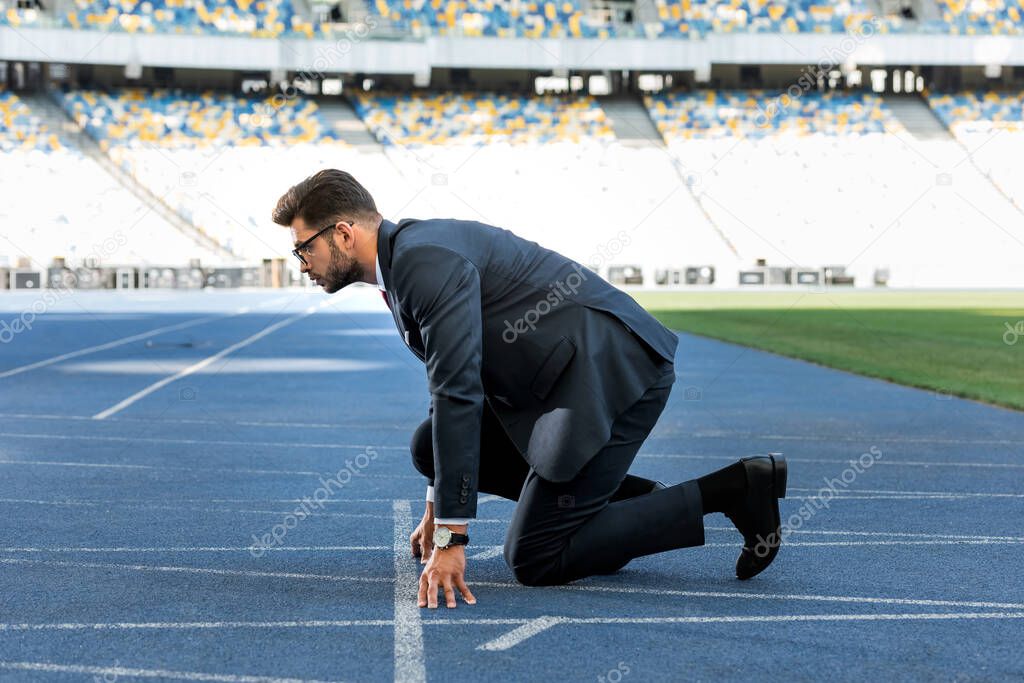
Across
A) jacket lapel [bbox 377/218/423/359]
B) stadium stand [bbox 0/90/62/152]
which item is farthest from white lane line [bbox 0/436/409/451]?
stadium stand [bbox 0/90/62/152]

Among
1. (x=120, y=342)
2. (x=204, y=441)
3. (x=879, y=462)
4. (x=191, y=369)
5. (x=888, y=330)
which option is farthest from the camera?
(x=888, y=330)

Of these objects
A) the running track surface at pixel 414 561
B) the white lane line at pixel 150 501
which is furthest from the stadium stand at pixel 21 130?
the white lane line at pixel 150 501

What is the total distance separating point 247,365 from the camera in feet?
56.2

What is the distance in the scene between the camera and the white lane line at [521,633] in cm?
426

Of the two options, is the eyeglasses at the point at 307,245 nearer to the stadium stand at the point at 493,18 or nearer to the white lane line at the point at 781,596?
the white lane line at the point at 781,596

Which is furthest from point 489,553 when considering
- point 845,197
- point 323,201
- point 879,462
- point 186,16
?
point 186,16

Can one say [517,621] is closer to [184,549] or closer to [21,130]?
[184,549]

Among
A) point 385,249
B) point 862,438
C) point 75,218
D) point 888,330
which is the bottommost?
point 75,218

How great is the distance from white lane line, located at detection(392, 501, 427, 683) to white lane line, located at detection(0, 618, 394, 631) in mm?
103

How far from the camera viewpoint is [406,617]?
4.65 metres

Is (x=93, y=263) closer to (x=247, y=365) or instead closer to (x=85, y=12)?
(x=85, y=12)

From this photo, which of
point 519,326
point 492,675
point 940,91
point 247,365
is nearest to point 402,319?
point 519,326

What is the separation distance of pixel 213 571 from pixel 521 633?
157cm

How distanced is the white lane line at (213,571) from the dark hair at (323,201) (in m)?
1.44
